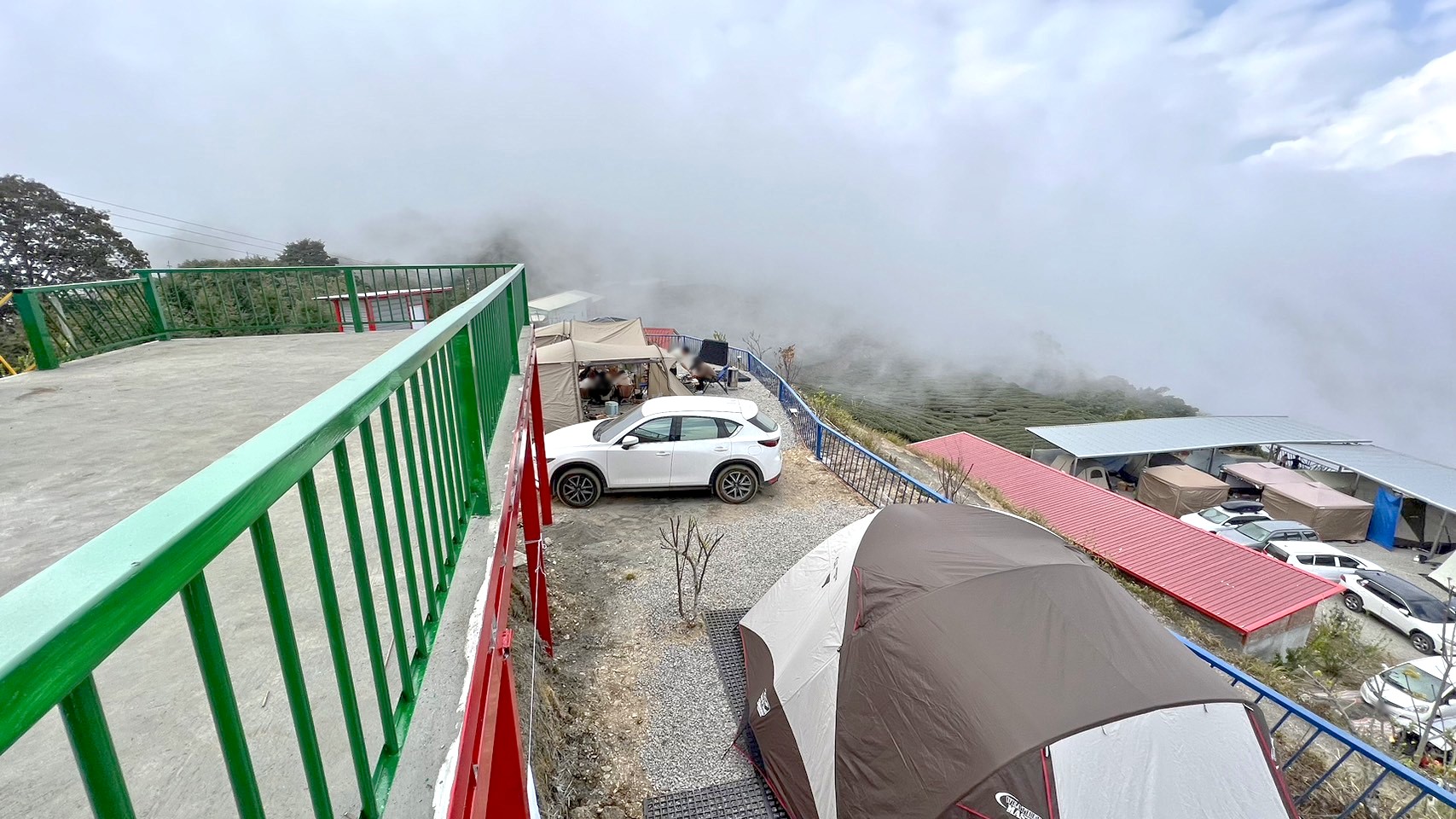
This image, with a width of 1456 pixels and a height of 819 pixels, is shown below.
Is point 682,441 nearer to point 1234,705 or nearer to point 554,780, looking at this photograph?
point 554,780

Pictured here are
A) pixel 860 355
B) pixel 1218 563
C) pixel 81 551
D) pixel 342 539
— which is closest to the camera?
pixel 81 551

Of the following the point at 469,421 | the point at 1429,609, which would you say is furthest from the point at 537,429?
the point at 1429,609

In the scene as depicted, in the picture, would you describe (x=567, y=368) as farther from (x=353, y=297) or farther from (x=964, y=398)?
(x=964, y=398)

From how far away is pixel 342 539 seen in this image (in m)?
2.51

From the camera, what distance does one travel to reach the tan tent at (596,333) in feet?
47.0

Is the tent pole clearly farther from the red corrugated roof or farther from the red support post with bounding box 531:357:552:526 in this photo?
the red support post with bounding box 531:357:552:526

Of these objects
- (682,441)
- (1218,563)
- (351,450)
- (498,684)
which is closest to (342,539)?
(498,684)

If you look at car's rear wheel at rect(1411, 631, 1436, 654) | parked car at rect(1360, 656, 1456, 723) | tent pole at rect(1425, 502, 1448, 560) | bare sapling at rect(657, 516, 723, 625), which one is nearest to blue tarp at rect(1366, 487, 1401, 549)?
tent pole at rect(1425, 502, 1448, 560)

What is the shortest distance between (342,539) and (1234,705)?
501cm

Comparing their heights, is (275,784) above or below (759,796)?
above

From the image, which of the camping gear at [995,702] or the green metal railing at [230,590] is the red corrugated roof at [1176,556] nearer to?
the camping gear at [995,702]

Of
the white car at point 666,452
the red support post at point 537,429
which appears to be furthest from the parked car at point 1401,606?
the red support post at point 537,429

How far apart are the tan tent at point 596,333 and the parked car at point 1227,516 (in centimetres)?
1557

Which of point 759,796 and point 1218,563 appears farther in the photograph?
point 1218,563
